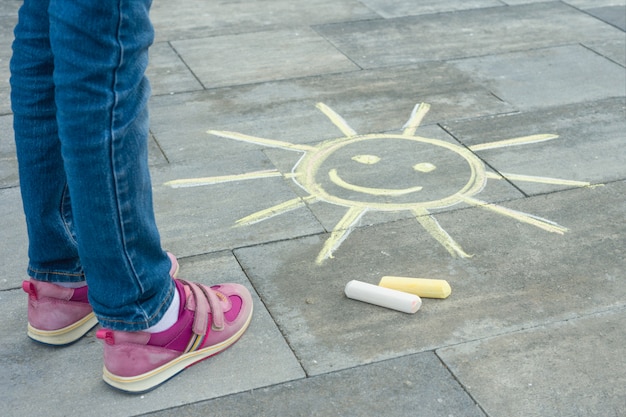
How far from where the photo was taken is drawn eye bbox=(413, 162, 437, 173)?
3.85m

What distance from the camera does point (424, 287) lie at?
290 cm

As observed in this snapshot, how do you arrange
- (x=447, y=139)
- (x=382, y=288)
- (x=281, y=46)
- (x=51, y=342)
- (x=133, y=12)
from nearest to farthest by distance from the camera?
(x=133, y=12)
(x=51, y=342)
(x=382, y=288)
(x=447, y=139)
(x=281, y=46)

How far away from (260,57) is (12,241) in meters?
2.46

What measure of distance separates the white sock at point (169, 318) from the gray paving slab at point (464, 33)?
301 cm

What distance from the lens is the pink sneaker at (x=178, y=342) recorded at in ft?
7.93

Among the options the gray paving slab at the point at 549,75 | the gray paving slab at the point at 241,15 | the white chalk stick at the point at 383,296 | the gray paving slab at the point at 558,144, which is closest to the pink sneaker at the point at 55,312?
the white chalk stick at the point at 383,296

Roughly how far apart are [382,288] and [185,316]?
0.70 m

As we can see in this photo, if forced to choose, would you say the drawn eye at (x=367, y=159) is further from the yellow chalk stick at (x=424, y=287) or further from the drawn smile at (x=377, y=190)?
the yellow chalk stick at (x=424, y=287)

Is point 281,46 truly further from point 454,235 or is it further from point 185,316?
point 185,316

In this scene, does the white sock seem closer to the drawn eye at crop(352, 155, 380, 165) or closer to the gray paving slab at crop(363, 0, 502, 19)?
the drawn eye at crop(352, 155, 380, 165)

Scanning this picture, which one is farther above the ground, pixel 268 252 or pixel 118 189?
pixel 118 189

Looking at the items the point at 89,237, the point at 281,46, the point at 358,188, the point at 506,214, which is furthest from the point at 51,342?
the point at 281,46

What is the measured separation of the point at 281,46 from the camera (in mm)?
5566

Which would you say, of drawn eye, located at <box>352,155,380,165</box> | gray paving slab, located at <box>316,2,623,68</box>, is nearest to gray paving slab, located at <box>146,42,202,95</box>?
gray paving slab, located at <box>316,2,623,68</box>
